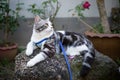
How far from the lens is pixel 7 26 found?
5.13 meters

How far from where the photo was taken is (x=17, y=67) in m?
2.80

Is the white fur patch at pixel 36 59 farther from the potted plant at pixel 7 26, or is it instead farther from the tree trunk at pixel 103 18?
the potted plant at pixel 7 26

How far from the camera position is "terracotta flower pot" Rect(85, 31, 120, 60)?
13.9ft

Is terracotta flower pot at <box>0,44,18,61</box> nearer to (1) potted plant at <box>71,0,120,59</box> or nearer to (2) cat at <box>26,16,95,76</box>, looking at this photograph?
(1) potted plant at <box>71,0,120,59</box>

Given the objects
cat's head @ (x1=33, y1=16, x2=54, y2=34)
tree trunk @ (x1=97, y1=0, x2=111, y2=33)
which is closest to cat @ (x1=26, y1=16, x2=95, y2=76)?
cat's head @ (x1=33, y1=16, x2=54, y2=34)

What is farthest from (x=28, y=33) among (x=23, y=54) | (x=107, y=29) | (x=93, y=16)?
(x=23, y=54)

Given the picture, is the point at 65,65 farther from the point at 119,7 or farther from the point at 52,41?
the point at 119,7

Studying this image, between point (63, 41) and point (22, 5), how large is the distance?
2.73 m

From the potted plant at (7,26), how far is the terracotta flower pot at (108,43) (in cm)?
147

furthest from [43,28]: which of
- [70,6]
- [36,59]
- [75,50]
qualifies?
[70,6]

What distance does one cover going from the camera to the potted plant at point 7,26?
490 centimetres

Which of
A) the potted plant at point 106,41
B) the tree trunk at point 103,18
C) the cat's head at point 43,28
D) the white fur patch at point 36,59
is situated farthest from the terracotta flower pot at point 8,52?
the white fur patch at point 36,59

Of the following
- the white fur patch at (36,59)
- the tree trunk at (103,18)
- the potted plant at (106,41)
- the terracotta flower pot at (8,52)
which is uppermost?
the tree trunk at (103,18)

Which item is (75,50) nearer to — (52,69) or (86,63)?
(86,63)
